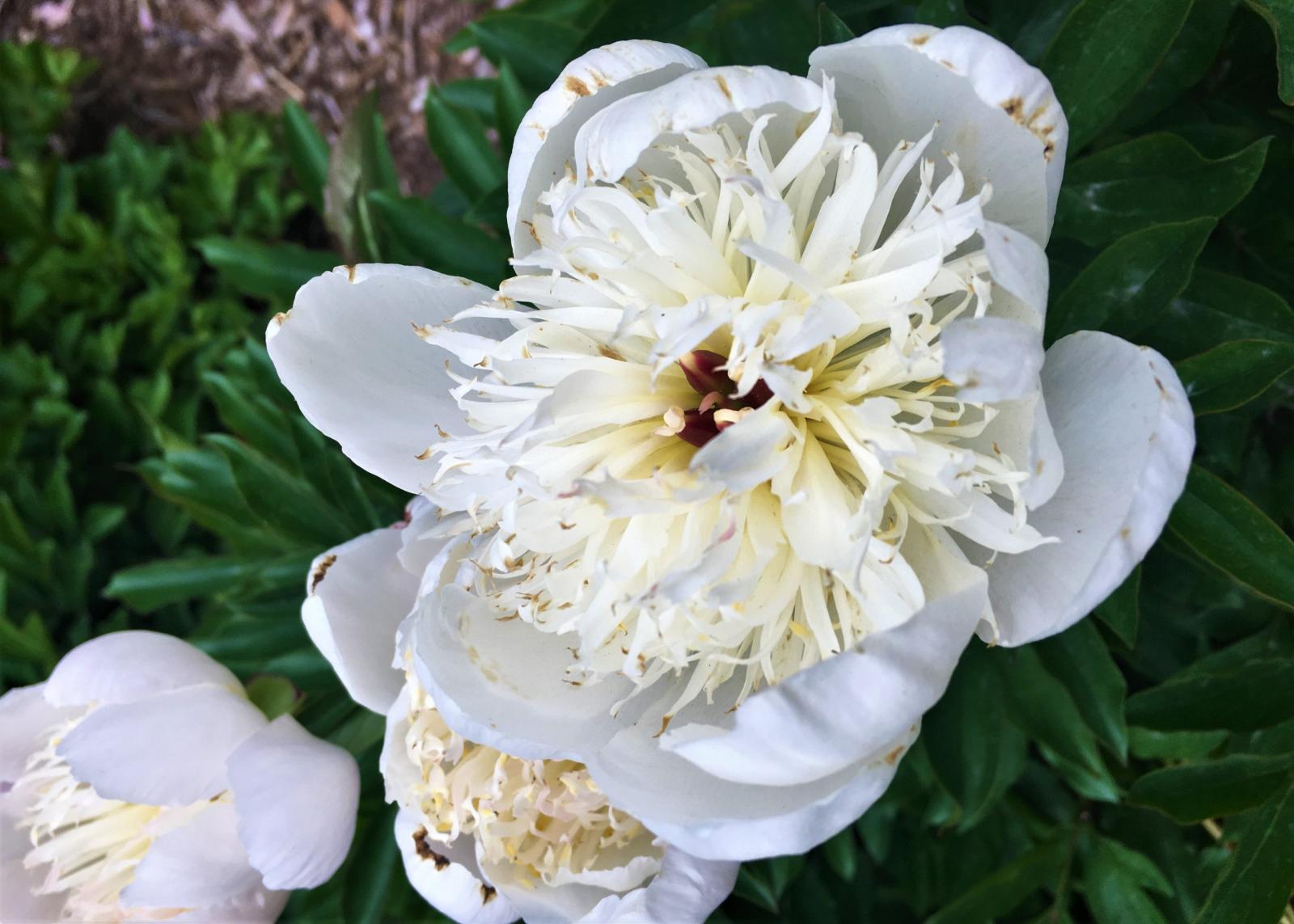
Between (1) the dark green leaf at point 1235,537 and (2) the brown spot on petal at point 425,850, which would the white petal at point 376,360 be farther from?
(1) the dark green leaf at point 1235,537

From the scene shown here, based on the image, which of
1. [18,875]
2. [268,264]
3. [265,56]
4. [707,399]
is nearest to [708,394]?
[707,399]

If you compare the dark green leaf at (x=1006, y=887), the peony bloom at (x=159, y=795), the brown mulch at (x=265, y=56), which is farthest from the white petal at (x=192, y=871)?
the brown mulch at (x=265, y=56)

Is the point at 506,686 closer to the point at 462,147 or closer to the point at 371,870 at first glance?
the point at 371,870

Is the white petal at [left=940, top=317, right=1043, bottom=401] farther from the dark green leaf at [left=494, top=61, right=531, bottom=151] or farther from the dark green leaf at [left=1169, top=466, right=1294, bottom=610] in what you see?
the dark green leaf at [left=494, top=61, right=531, bottom=151]

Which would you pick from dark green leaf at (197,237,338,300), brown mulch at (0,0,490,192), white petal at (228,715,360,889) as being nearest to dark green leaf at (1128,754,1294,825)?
white petal at (228,715,360,889)

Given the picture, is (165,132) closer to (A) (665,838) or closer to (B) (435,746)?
(B) (435,746)

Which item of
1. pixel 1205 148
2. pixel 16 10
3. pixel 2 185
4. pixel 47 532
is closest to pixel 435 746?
pixel 1205 148
